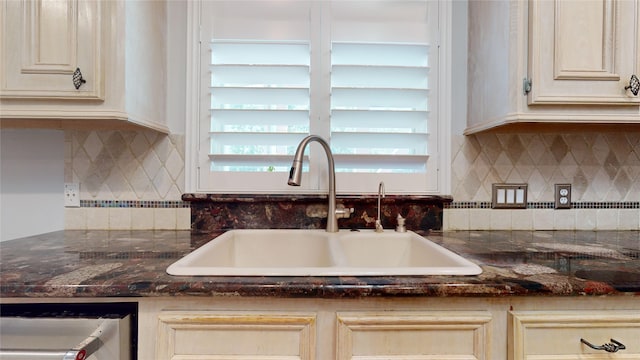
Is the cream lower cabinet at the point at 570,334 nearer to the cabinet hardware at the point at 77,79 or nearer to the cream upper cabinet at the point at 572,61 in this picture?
the cream upper cabinet at the point at 572,61

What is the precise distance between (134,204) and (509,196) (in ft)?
5.31

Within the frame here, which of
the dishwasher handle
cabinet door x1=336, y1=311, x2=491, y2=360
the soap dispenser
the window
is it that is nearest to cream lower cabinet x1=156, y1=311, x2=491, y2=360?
cabinet door x1=336, y1=311, x2=491, y2=360

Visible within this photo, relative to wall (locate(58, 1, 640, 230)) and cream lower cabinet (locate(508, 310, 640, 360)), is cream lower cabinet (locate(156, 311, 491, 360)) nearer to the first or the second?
cream lower cabinet (locate(508, 310, 640, 360))

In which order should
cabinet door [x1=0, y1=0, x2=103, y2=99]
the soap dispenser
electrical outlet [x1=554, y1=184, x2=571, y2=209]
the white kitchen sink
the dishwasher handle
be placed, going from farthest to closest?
electrical outlet [x1=554, y1=184, x2=571, y2=209] → the soap dispenser → the white kitchen sink → cabinet door [x1=0, y1=0, x2=103, y2=99] → the dishwasher handle

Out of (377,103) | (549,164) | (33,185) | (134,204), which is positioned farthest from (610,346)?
(33,185)

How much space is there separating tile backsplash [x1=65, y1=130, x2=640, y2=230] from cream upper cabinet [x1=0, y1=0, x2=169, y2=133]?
33 cm

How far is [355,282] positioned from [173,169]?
1.01 meters

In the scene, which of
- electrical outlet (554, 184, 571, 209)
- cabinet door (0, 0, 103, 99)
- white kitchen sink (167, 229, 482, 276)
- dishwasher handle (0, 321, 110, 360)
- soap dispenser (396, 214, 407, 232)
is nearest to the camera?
dishwasher handle (0, 321, 110, 360)

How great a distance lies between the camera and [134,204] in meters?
1.34

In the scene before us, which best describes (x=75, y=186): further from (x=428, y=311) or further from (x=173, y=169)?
(x=428, y=311)

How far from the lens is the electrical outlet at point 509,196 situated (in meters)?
1.38

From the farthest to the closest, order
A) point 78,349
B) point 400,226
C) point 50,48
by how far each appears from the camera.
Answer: point 400,226 < point 50,48 < point 78,349

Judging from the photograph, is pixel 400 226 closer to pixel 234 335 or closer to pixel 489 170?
pixel 489 170

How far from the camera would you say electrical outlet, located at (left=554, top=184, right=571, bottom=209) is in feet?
4.52
